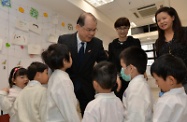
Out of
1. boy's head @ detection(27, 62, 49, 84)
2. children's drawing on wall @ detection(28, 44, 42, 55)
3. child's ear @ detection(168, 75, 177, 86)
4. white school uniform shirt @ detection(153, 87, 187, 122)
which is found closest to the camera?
white school uniform shirt @ detection(153, 87, 187, 122)

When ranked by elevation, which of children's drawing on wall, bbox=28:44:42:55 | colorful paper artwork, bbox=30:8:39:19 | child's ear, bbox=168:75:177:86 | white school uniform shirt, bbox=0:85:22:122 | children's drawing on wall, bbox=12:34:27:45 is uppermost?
colorful paper artwork, bbox=30:8:39:19

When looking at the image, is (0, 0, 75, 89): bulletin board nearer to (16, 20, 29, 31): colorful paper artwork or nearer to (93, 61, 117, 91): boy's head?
(16, 20, 29, 31): colorful paper artwork

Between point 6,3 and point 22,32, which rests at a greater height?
point 6,3

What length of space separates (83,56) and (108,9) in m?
3.09

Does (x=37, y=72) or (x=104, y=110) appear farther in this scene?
(x=37, y=72)

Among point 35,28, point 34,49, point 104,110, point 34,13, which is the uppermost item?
point 34,13

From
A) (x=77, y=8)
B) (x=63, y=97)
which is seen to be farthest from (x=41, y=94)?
(x=77, y=8)

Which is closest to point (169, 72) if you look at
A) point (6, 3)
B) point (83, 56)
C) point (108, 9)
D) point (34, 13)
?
point (83, 56)

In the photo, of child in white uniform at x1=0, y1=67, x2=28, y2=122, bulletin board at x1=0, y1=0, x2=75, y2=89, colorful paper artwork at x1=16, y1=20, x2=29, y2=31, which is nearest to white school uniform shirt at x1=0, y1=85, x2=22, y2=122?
child in white uniform at x1=0, y1=67, x2=28, y2=122

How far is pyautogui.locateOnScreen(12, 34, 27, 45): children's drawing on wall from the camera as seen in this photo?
2702mm

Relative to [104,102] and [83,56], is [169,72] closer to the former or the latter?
[104,102]

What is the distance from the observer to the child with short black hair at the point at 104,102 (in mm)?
1146

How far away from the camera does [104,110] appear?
3.79 ft

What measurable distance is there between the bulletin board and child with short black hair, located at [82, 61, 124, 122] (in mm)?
1825
